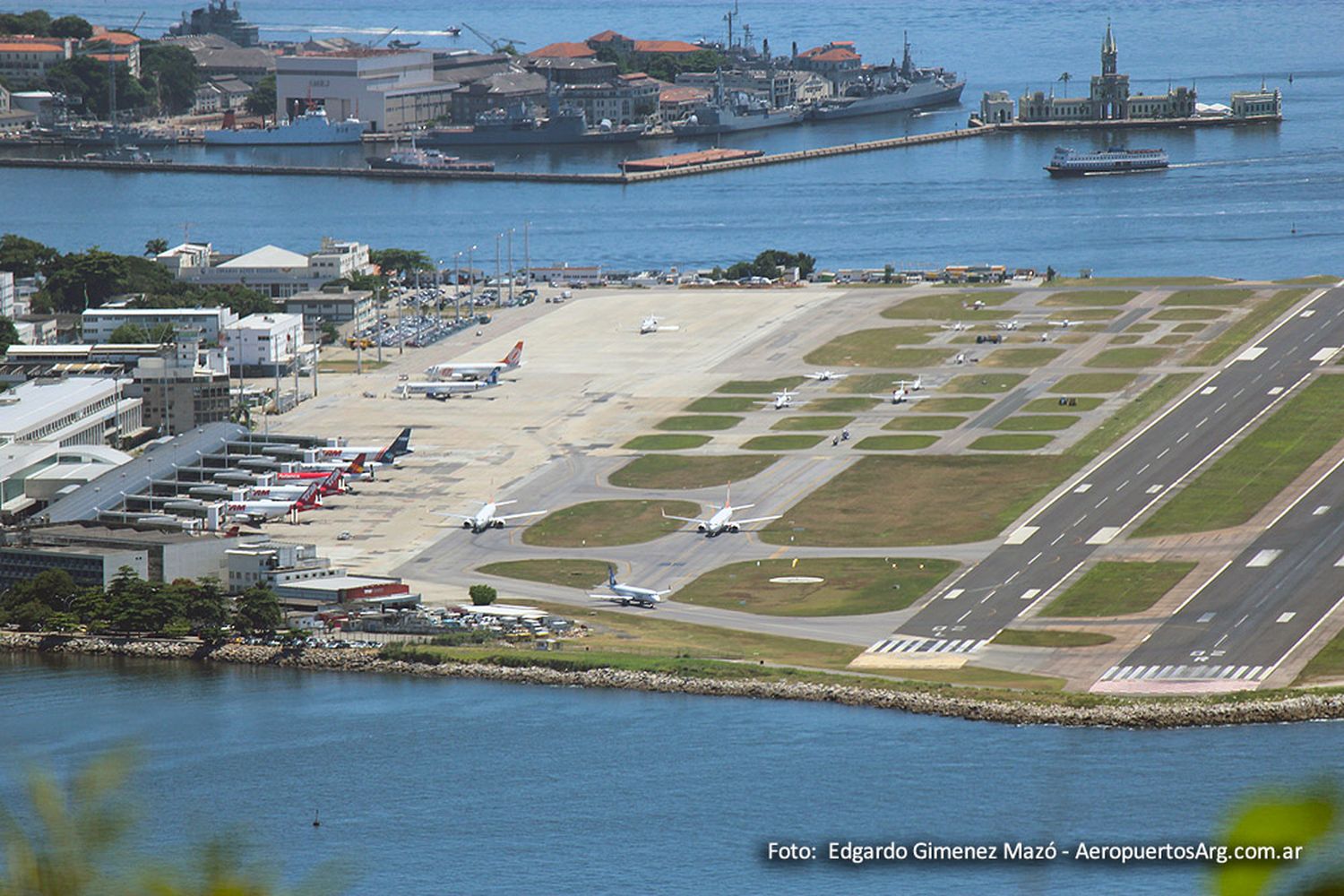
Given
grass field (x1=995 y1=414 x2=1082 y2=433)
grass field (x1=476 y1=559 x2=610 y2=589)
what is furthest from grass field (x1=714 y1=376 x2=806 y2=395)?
grass field (x1=476 y1=559 x2=610 y2=589)

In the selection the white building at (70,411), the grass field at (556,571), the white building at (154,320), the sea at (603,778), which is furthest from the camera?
the white building at (154,320)

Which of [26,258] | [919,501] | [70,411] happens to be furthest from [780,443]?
[26,258]

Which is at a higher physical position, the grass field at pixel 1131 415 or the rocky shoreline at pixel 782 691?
the grass field at pixel 1131 415

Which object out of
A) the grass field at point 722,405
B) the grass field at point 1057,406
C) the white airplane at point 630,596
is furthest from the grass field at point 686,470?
the white airplane at point 630,596

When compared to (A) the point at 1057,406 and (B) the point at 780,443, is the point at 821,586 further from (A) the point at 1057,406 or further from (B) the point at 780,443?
(A) the point at 1057,406

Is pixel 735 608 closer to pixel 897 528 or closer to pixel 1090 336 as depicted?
pixel 897 528

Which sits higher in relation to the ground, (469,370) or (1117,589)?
(469,370)

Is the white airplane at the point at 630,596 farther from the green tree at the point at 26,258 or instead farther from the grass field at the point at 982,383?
the green tree at the point at 26,258
